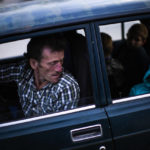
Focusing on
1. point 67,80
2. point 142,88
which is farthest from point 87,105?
point 142,88

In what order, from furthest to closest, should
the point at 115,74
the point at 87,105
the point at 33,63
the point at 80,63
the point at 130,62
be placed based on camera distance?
the point at 130,62
the point at 115,74
the point at 33,63
the point at 80,63
the point at 87,105

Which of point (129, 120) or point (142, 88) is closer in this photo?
point (129, 120)

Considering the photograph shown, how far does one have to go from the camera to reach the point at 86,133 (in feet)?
6.34

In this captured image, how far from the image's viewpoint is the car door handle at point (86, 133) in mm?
1913

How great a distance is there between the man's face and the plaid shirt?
46mm

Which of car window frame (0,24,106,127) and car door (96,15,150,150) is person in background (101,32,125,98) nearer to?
car door (96,15,150,150)

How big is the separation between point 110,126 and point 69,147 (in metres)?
0.32

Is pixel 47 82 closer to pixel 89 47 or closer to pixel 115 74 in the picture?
pixel 89 47

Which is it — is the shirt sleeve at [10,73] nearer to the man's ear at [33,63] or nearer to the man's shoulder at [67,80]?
the man's ear at [33,63]

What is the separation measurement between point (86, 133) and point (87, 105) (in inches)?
7.9

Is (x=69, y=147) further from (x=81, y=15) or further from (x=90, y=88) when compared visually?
(x=81, y=15)

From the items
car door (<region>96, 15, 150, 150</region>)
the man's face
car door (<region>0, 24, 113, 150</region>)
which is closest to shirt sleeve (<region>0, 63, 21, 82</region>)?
the man's face

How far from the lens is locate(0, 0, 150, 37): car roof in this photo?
6.12 ft

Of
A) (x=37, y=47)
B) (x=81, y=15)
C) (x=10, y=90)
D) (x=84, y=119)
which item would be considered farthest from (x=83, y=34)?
(x=10, y=90)
